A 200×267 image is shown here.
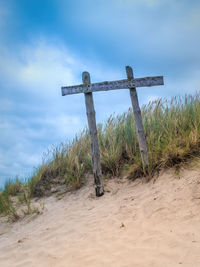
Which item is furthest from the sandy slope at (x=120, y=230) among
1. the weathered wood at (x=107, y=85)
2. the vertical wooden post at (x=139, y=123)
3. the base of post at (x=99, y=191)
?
the weathered wood at (x=107, y=85)

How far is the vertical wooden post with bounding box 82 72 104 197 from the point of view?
21.0ft

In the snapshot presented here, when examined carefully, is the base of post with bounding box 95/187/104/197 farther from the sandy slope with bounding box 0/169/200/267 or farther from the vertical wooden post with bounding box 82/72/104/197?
the sandy slope with bounding box 0/169/200/267

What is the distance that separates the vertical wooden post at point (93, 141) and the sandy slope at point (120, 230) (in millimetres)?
324

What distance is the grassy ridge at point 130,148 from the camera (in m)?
6.04

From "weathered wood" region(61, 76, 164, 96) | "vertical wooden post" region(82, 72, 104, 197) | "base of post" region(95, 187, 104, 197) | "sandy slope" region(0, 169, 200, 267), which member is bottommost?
"sandy slope" region(0, 169, 200, 267)

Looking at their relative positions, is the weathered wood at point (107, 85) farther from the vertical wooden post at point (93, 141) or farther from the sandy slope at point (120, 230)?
the sandy slope at point (120, 230)

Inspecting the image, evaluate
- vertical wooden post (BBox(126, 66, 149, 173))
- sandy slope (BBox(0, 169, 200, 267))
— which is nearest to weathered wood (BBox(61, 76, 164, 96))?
Result: vertical wooden post (BBox(126, 66, 149, 173))

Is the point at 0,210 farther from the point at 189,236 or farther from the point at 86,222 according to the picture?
the point at 189,236

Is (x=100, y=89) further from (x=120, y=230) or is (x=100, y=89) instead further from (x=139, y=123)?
(x=120, y=230)

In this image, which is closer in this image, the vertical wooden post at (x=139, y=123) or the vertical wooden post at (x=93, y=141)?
the vertical wooden post at (x=139, y=123)

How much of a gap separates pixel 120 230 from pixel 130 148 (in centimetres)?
325

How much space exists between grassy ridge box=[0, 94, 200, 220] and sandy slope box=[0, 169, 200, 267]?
1.72ft

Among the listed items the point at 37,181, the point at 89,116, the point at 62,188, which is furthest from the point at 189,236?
the point at 37,181

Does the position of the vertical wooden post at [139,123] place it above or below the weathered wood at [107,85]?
below
